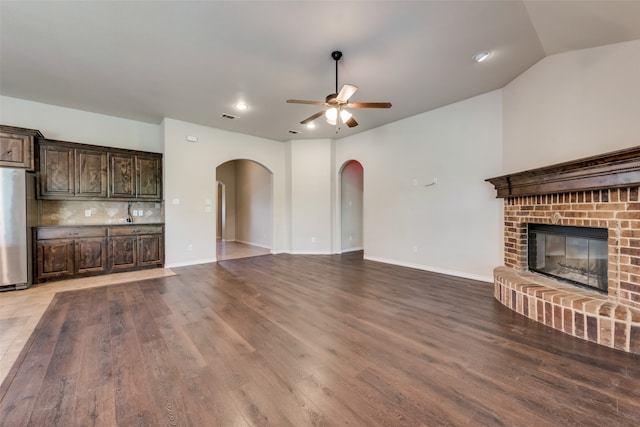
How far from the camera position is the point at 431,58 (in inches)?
124

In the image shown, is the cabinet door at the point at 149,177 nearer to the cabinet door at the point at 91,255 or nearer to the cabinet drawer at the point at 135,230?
the cabinet drawer at the point at 135,230

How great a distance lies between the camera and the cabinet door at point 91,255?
4.47 m

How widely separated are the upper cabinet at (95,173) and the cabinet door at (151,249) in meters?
0.79

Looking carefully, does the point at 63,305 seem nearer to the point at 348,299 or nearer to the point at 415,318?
the point at 348,299

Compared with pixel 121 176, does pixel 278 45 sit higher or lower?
higher

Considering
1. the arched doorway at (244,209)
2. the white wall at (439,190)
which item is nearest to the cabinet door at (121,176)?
the arched doorway at (244,209)

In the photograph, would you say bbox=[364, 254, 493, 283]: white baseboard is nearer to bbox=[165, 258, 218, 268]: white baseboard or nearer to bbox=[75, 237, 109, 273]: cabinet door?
bbox=[165, 258, 218, 268]: white baseboard

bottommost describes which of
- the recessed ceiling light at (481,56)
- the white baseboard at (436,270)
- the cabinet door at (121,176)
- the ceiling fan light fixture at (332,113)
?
the white baseboard at (436,270)

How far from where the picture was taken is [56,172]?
441cm

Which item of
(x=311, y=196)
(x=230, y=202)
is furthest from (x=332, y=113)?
(x=230, y=202)

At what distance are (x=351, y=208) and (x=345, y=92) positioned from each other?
15.3 ft

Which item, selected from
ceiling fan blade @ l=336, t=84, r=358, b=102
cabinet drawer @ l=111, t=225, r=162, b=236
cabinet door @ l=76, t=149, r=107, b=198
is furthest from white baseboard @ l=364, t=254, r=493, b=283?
cabinet door @ l=76, t=149, r=107, b=198

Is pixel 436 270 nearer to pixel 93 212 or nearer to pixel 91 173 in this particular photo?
pixel 91 173

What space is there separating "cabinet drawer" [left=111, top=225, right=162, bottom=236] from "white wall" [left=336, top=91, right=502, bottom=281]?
4399mm
